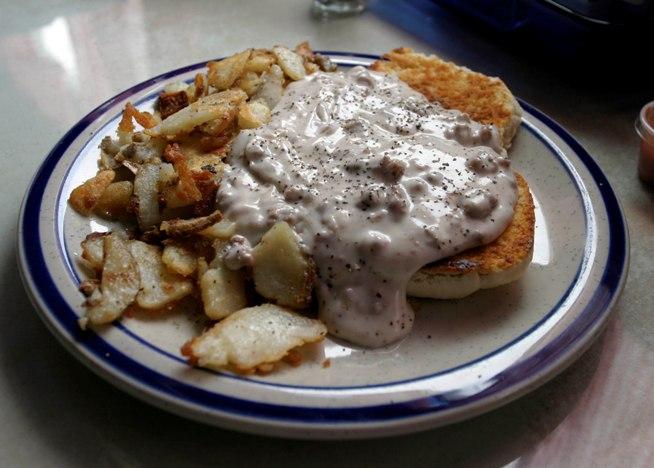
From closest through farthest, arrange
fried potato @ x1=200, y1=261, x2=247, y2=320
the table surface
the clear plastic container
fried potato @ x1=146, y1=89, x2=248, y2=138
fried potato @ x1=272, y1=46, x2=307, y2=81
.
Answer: the table surface
fried potato @ x1=200, y1=261, x2=247, y2=320
fried potato @ x1=146, y1=89, x2=248, y2=138
fried potato @ x1=272, y1=46, x2=307, y2=81
the clear plastic container

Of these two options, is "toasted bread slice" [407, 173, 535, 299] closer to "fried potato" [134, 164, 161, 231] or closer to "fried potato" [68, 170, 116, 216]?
"fried potato" [134, 164, 161, 231]

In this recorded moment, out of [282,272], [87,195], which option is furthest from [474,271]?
[87,195]

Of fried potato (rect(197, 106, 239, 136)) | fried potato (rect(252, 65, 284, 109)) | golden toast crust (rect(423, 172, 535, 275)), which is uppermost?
fried potato (rect(252, 65, 284, 109))

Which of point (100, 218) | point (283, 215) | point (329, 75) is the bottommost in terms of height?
point (100, 218)

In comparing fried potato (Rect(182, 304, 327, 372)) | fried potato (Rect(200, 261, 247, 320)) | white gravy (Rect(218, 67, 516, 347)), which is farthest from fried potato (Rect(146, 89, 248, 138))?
fried potato (Rect(182, 304, 327, 372))

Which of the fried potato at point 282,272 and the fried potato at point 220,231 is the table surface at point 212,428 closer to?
the fried potato at point 282,272

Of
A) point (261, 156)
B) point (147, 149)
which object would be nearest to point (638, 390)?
point (261, 156)

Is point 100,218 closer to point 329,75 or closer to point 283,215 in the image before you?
point 283,215
